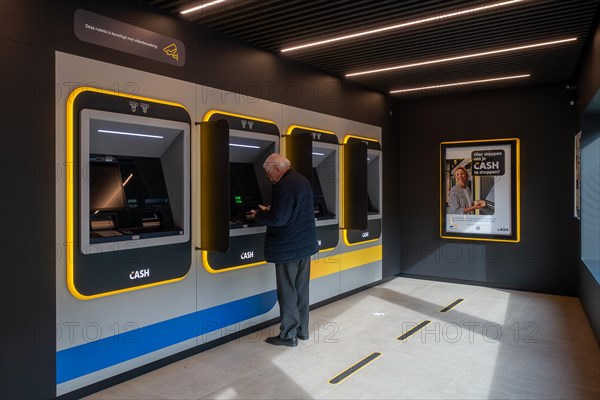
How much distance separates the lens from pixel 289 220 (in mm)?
3857

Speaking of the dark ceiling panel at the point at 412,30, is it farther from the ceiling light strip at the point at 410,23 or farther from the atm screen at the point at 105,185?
the atm screen at the point at 105,185

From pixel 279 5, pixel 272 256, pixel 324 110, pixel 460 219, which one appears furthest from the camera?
pixel 460 219

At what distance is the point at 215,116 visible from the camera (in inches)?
152

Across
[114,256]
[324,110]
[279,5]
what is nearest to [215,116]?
[279,5]

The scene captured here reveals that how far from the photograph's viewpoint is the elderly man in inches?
150

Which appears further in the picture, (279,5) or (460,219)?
(460,219)

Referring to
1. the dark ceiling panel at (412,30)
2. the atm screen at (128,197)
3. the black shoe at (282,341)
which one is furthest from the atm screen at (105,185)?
the black shoe at (282,341)

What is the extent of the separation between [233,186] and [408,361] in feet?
6.67

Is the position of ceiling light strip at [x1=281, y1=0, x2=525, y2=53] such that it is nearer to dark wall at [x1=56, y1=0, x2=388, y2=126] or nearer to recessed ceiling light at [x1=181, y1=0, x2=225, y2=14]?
dark wall at [x1=56, y1=0, x2=388, y2=126]

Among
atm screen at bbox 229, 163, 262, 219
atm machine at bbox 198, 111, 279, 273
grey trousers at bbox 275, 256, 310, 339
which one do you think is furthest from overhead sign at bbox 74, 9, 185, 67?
grey trousers at bbox 275, 256, 310, 339

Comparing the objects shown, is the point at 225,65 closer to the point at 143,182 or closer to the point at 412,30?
the point at 143,182

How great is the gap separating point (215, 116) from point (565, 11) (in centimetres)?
280

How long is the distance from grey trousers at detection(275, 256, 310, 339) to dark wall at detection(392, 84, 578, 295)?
2928 mm
